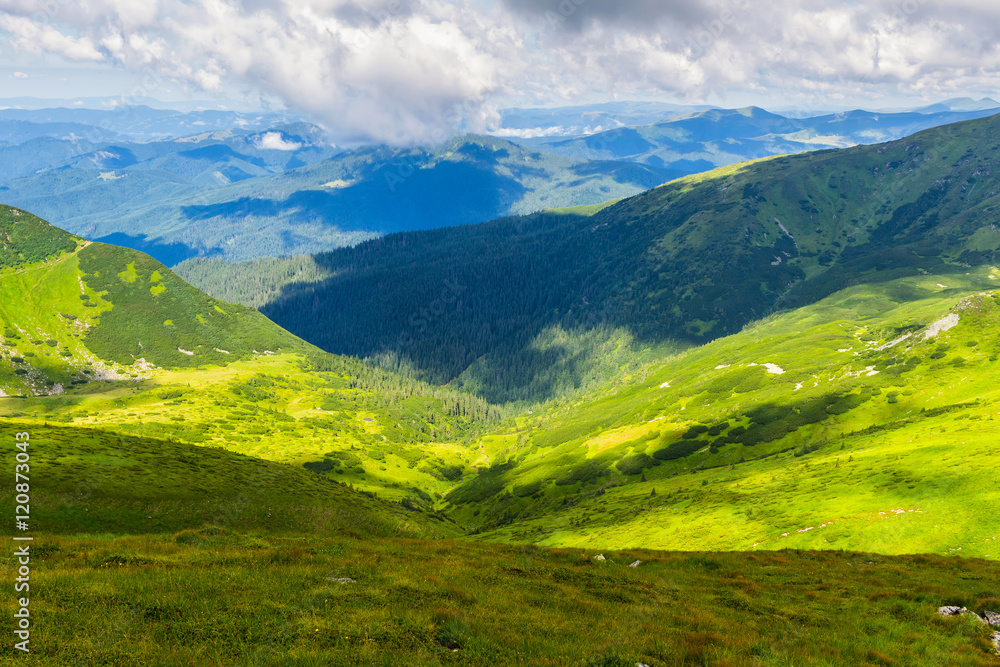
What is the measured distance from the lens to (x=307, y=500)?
98250mm

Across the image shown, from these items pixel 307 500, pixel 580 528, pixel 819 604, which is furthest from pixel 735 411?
pixel 819 604

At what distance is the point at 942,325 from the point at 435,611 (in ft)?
640

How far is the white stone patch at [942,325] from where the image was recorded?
152 meters

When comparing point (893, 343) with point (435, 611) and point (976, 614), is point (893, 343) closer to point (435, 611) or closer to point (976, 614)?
point (976, 614)

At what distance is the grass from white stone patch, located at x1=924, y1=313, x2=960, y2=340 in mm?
155926

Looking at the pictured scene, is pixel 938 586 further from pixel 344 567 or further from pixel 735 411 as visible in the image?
pixel 735 411

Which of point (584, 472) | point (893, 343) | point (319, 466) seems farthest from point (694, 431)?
point (319, 466)

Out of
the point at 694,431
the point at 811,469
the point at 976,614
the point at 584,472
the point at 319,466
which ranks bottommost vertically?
the point at 319,466

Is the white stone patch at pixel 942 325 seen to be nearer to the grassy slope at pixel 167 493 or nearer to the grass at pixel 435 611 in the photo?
the grass at pixel 435 611

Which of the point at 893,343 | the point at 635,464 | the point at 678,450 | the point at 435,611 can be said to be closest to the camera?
the point at 435,611

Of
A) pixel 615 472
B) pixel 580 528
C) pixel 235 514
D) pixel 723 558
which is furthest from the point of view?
pixel 615 472

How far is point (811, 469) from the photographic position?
97.6 meters

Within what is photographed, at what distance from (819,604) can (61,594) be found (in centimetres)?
3833

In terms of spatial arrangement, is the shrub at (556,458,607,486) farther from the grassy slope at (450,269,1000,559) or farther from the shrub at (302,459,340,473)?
the shrub at (302,459,340,473)
